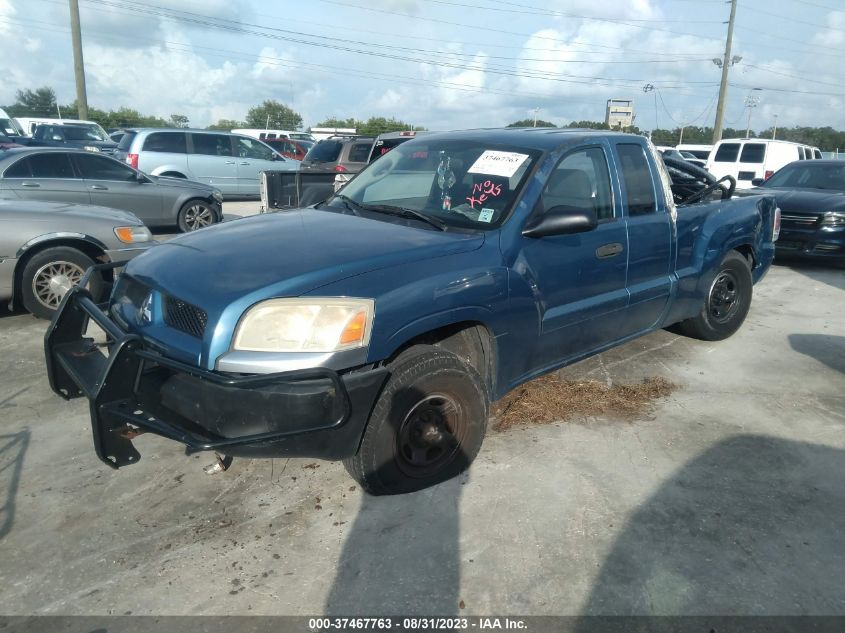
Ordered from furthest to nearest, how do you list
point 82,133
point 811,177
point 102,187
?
point 82,133 < point 811,177 < point 102,187

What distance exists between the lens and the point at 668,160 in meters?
6.29

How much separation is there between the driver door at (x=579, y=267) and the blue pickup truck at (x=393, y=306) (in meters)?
0.01

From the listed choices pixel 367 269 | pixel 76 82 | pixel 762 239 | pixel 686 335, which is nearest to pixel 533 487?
pixel 367 269

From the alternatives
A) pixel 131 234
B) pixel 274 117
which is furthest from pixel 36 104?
pixel 131 234

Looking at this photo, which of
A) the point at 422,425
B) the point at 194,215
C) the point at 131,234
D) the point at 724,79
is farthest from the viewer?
the point at 724,79

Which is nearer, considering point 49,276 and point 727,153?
point 49,276

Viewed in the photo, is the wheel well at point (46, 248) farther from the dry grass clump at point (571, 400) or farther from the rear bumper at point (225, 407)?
the dry grass clump at point (571, 400)

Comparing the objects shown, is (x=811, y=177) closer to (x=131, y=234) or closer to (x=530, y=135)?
(x=530, y=135)

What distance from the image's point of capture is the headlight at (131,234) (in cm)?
612

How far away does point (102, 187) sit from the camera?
975cm

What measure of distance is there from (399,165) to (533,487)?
7.44 feet

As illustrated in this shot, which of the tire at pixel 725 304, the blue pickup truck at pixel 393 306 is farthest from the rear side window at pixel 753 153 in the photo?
the blue pickup truck at pixel 393 306

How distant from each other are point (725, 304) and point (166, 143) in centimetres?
1230

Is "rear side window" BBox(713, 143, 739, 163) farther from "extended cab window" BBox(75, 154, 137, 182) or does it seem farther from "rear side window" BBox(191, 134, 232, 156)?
"extended cab window" BBox(75, 154, 137, 182)
